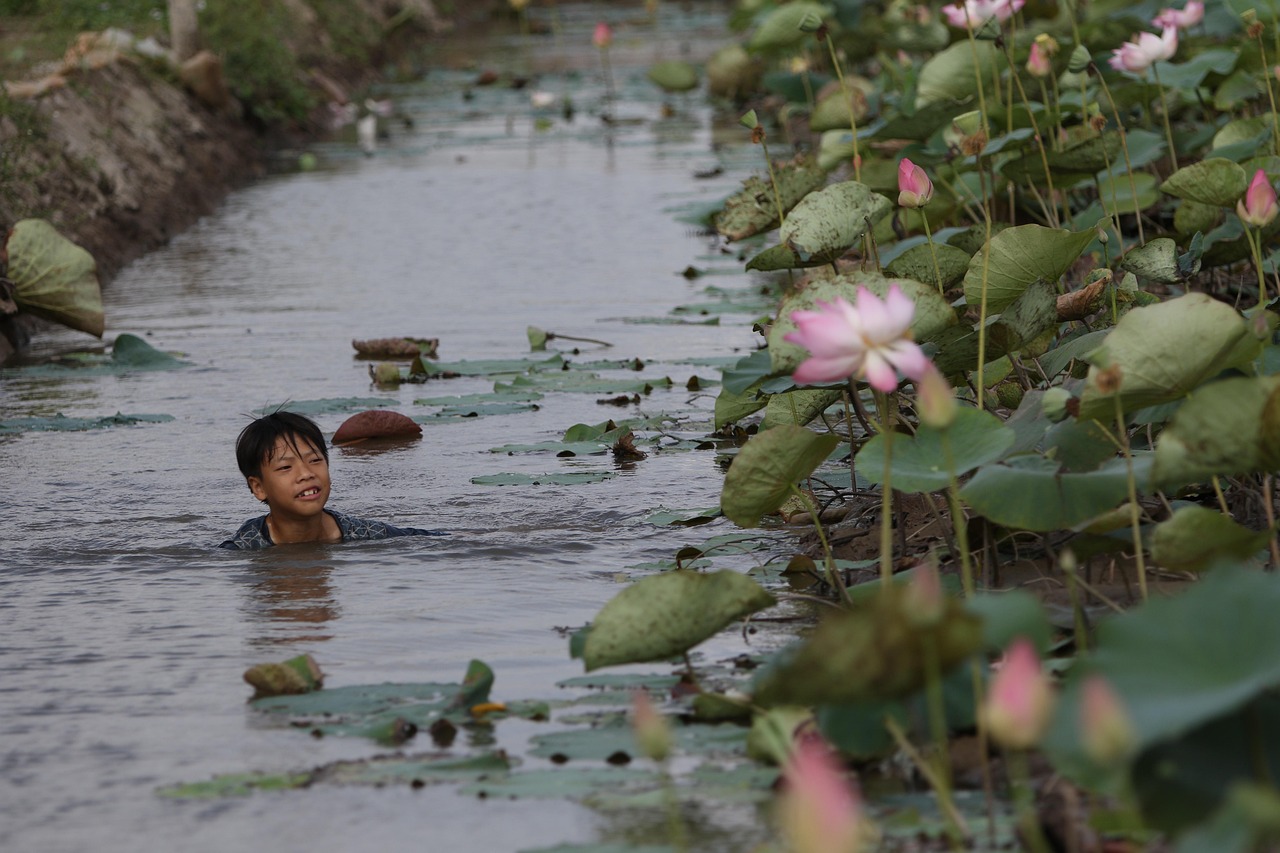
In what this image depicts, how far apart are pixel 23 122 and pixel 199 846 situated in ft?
23.2

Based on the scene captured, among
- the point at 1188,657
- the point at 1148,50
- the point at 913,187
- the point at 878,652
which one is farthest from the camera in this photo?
the point at 1148,50

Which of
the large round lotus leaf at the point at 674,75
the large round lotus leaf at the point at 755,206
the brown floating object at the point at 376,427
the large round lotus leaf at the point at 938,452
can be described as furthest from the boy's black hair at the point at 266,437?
the large round lotus leaf at the point at 674,75

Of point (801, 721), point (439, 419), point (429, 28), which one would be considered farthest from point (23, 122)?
point (429, 28)

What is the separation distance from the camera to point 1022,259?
3980 mm

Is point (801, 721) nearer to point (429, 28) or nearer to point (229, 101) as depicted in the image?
point (229, 101)

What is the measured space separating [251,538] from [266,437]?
26 centimetres

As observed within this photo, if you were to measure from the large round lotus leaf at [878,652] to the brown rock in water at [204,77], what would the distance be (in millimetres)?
11698

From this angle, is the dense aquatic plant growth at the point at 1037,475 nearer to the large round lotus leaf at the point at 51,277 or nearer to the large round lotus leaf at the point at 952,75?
the large round lotus leaf at the point at 952,75

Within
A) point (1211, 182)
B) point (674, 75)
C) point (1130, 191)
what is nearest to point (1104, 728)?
point (1211, 182)

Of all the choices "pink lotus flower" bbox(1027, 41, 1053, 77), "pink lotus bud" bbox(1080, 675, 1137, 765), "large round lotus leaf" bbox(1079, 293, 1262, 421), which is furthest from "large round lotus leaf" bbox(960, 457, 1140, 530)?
"pink lotus flower" bbox(1027, 41, 1053, 77)

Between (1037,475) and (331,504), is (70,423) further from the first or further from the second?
(1037,475)

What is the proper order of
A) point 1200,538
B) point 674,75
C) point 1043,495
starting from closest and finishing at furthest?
point 1200,538 → point 1043,495 → point 674,75

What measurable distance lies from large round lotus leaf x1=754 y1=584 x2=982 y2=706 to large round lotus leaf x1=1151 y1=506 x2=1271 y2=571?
0.92m

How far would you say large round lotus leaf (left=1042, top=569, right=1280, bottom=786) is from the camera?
1.92 m
